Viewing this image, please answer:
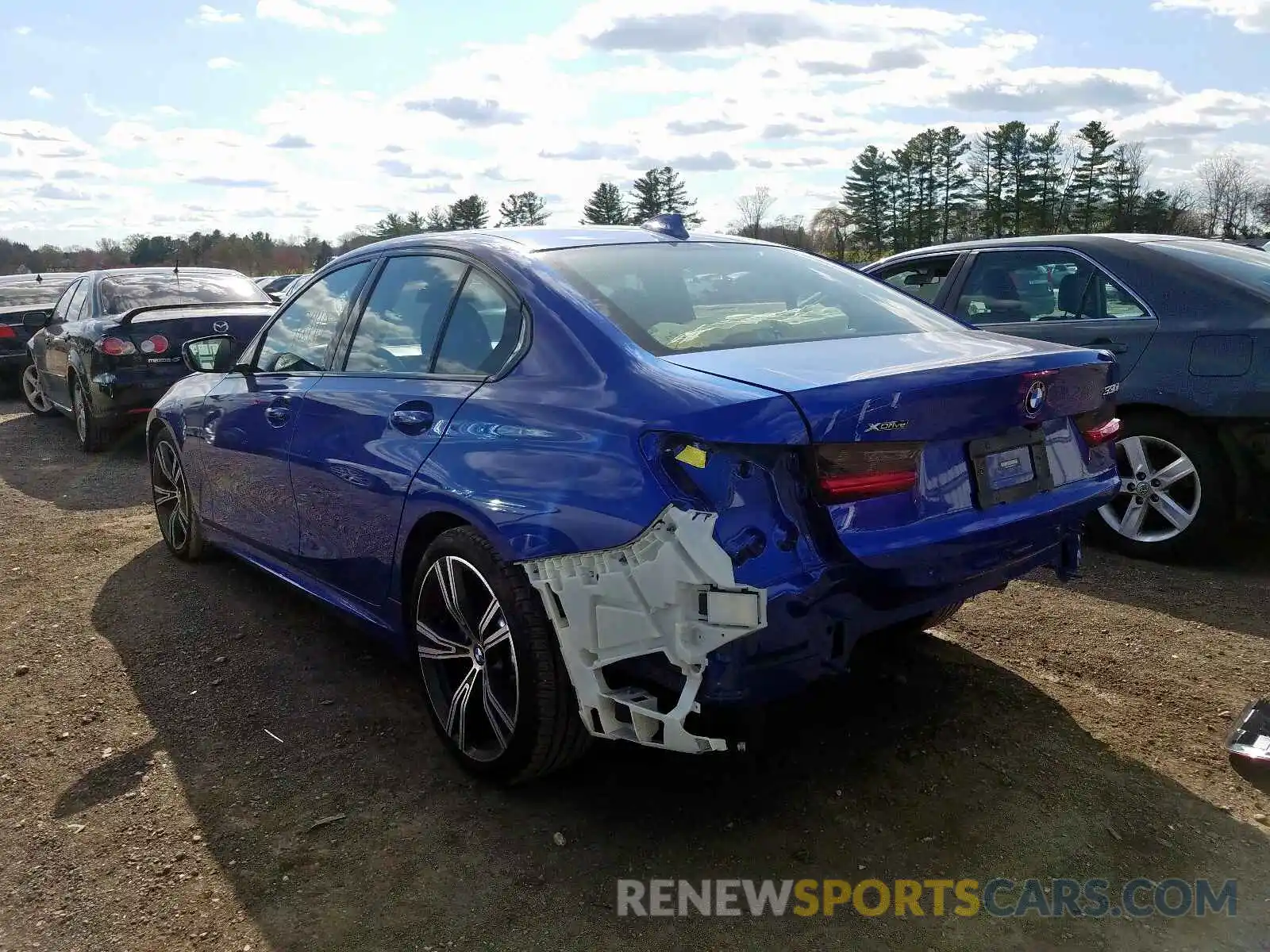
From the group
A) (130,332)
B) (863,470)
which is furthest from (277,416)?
(130,332)

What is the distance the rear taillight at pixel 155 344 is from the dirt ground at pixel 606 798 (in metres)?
4.52

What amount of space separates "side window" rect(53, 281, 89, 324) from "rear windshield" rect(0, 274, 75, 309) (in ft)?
9.20

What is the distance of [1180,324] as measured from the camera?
15.6ft

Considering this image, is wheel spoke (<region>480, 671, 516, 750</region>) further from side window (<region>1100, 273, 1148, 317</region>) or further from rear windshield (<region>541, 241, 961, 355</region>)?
side window (<region>1100, 273, 1148, 317</region>)

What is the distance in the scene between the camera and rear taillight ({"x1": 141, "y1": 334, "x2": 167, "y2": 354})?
8.31 m

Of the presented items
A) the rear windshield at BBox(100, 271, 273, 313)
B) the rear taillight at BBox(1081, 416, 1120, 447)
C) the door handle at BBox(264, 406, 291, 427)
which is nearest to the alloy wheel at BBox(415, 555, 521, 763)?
the door handle at BBox(264, 406, 291, 427)

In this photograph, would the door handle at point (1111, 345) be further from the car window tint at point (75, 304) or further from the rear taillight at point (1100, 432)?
the car window tint at point (75, 304)

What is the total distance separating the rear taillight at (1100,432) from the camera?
10.0 ft

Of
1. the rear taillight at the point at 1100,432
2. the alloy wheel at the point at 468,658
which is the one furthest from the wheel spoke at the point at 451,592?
the rear taillight at the point at 1100,432

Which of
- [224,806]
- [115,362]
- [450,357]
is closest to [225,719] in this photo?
[224,806]

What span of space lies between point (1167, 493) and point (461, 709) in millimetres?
3660

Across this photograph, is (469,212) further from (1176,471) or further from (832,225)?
(1176,471)

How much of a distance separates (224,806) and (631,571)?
1.54m

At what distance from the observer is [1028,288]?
550 centimetres
